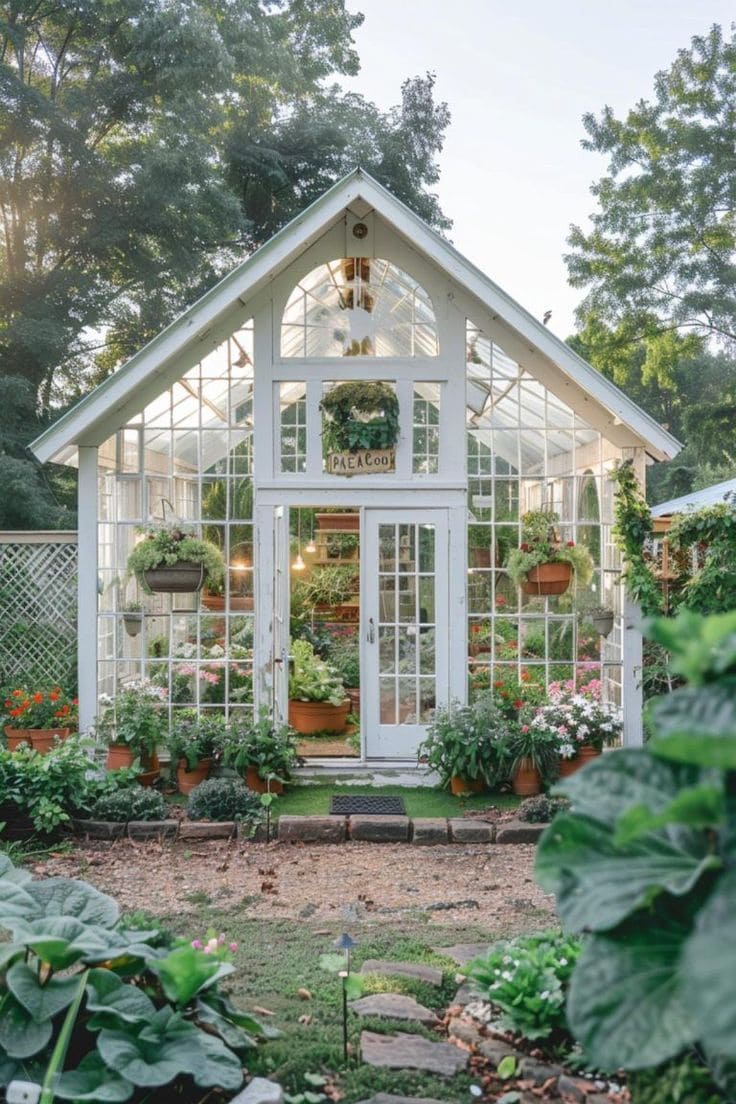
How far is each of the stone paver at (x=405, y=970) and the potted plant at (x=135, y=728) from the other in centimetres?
366

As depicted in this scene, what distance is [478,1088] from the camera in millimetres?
2885

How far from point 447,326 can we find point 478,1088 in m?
6.04

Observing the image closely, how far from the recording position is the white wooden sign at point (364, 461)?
781 centimetres

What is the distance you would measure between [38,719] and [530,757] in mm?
3934

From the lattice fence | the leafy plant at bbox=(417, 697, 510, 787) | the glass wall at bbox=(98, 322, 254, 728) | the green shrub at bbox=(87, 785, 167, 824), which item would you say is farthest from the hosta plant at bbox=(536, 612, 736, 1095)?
the lattice fence

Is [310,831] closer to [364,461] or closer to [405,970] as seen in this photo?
[405,970]

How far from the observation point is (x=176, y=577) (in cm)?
738

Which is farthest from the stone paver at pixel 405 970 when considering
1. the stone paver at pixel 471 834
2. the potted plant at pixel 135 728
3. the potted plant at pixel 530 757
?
the potted plant at pixel 135 728

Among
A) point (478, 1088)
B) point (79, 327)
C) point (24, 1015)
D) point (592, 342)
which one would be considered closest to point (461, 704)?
point (478, 1088)

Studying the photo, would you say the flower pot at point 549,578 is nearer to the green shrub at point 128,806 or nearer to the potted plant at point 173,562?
the potted plant at point 173,562

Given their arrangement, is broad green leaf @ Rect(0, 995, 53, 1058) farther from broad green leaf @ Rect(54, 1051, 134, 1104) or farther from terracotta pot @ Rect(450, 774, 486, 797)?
terracotta pot @ Rect(450, 774, 486, 797)

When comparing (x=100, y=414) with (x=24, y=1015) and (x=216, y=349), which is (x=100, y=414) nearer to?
(x=216, y=349)

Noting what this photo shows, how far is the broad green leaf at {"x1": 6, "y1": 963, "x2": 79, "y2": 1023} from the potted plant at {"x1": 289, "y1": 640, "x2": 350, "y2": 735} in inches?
279

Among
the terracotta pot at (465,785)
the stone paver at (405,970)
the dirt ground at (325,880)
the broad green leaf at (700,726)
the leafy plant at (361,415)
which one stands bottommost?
the dirt ground at (325,880)
